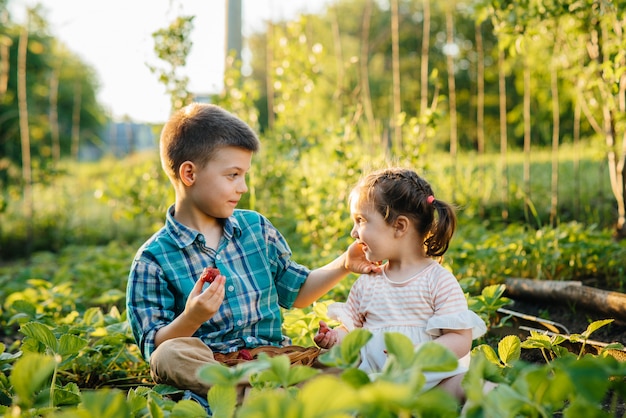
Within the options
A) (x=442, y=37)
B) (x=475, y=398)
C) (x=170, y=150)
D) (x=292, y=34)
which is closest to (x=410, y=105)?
(x=442, y=37)

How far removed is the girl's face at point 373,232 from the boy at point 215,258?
0.08 m

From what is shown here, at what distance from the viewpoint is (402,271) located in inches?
80.1

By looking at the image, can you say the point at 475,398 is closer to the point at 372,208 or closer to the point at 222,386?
the point at 222,386

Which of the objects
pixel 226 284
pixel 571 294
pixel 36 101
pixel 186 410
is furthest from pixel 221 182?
pixel 36 101

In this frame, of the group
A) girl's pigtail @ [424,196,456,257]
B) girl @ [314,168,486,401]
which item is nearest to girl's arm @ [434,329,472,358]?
girl @ [314,168,486,401]

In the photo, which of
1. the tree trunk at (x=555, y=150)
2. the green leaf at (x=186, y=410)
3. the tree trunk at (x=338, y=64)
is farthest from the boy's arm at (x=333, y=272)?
the tree trunk at (x=555, y=150)

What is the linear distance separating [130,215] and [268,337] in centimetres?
258

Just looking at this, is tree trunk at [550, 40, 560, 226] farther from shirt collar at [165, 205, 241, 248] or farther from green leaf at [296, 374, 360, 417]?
green leaf at [296, 374, 360, 417]

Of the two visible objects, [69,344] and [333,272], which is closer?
[69,344]

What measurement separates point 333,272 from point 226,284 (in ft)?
1.22

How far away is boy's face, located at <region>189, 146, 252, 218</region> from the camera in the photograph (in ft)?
7.12

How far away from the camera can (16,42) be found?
14.1 meters

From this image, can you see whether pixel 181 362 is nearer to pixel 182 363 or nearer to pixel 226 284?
pixel 182 363

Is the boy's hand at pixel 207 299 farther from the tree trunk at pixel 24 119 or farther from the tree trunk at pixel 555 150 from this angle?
the tree trunk at pixel 24 119
